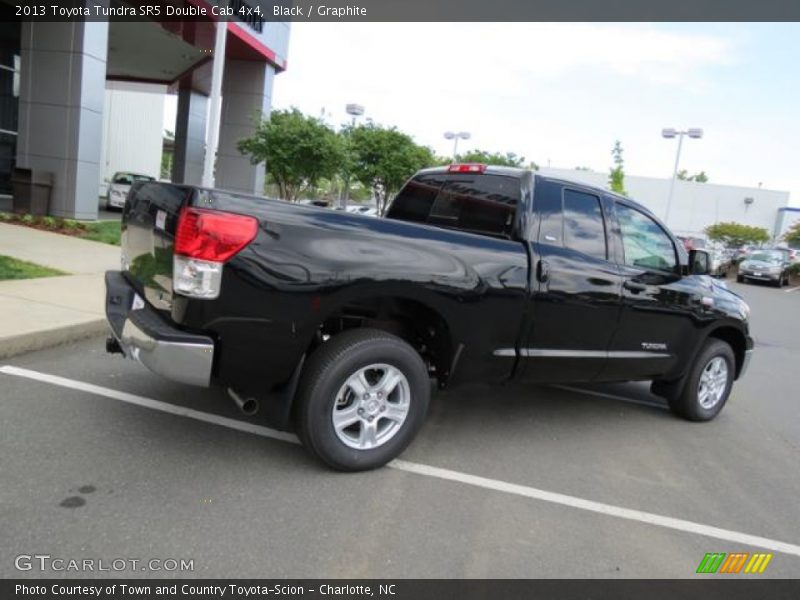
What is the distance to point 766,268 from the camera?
28.8 metres

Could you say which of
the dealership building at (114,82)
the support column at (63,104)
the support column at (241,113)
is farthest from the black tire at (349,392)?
the support column at (241,113)

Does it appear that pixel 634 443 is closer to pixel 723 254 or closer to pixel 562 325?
pixel 562 325

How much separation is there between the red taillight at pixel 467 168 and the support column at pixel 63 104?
12175 millimetres

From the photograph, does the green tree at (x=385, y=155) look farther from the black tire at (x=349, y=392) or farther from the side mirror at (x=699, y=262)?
the black tire at (x=349, y=392)

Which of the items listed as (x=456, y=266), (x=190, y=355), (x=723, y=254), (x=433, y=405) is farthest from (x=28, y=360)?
(x=723, y=254)

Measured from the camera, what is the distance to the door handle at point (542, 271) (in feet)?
14.1

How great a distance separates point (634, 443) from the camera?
506 cm

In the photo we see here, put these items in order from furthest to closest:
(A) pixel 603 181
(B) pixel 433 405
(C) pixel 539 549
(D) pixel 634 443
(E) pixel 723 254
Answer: (A) pixel 603 181 → (E) pixel 723 254 → (B) pixel 433 405 → (D) pixel 634 443 → (C) pixel 539 549

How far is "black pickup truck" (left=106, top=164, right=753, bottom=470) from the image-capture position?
10.9 ft

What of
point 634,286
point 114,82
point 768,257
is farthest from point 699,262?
point 114,82

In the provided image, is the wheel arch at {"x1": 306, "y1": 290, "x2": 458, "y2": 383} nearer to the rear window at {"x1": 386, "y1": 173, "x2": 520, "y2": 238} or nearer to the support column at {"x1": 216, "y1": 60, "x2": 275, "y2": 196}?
the rear window at {"x1": 386, "y1": 173, "x2": 520, "y2": 238}

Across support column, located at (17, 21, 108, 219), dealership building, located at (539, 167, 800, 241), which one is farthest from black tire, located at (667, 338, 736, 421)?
dealership building, located at (539, 167, 800, 241)

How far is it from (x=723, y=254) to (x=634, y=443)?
3658 centimetres
